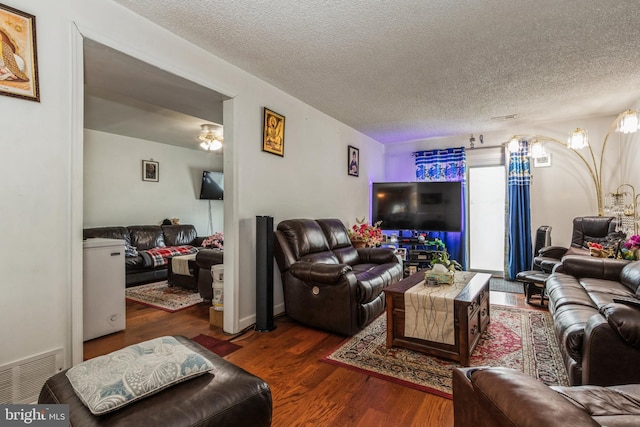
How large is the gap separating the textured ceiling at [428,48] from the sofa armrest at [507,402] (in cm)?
214

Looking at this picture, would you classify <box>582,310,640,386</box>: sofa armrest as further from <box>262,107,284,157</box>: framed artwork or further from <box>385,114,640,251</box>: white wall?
<box>385,114,640,251</box>: white wall

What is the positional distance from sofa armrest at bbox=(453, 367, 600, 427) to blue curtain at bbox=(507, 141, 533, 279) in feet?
15.4

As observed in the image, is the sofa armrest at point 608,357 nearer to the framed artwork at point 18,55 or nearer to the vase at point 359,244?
the vase at point 359,244

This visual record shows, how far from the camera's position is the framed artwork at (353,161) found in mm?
4949

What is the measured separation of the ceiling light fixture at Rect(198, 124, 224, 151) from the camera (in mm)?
4855

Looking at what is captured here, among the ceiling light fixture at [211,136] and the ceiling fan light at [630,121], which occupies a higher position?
the ceiling light fixture at [211,136]

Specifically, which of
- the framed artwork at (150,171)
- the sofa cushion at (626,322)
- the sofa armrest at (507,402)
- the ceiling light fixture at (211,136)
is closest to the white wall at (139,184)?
the framed artwork at (150,171)

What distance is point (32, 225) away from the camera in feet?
5.63

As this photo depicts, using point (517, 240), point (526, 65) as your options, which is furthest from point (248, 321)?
point (517, 240)

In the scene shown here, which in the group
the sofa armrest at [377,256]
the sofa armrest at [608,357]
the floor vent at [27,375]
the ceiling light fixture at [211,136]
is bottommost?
the floor vent at [27,375]

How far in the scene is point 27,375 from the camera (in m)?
1.70

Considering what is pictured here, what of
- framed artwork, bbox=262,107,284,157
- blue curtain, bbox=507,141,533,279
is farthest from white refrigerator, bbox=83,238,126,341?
blue curtain, bbox=507,141,533,279

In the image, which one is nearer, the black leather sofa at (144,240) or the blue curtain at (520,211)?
the black leather sofa at (144,240)

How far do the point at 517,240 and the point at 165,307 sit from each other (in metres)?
5.19
